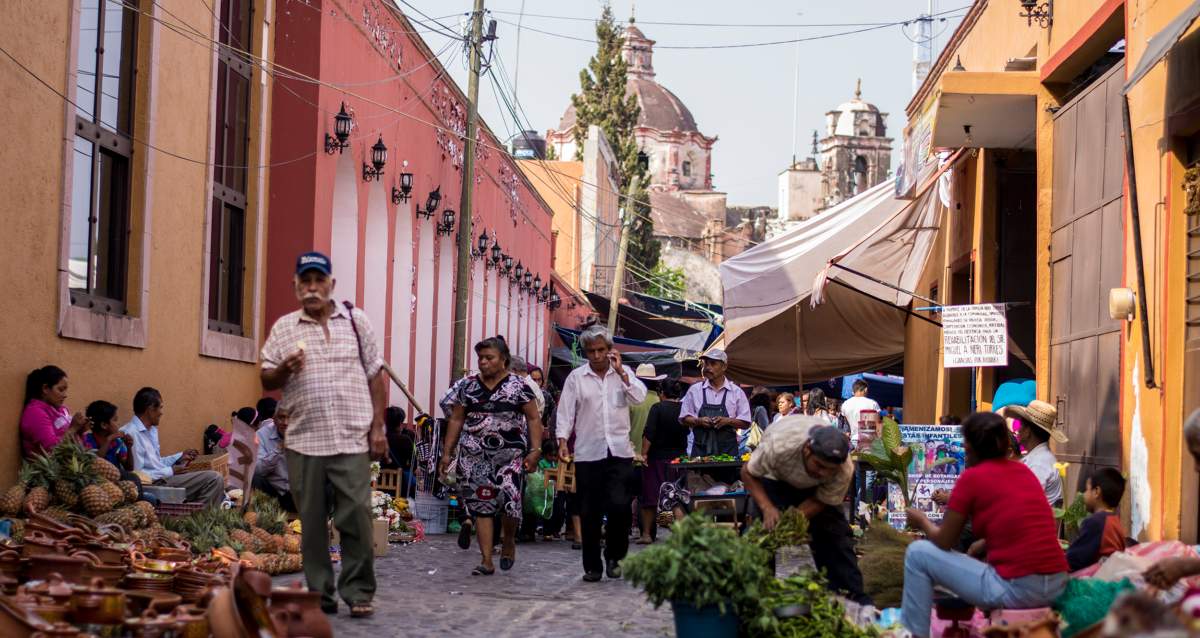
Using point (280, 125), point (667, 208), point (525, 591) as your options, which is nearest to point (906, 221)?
point (280, 125)

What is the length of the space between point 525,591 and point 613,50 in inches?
2261

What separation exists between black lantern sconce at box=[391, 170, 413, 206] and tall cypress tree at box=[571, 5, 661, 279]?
139 feet

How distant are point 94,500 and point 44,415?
103 cm

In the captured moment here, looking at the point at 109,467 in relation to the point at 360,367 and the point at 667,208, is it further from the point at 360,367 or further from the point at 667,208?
the point at 667,208

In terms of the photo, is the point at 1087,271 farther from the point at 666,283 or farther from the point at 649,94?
the point at 649,94

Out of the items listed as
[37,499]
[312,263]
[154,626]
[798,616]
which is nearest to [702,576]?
[798,616]

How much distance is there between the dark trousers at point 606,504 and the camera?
1042 cm

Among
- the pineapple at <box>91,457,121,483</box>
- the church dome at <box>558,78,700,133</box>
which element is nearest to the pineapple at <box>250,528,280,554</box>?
the pineapple at <box>91,457,121,483</box>

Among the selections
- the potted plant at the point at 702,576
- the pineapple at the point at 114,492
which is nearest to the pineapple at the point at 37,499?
the pineapple at the point at 114,492

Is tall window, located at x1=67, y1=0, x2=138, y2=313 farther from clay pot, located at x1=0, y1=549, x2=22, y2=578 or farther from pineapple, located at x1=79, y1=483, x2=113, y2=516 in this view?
clay pot, located at x1=0, y1=549, x2=22, y2=578

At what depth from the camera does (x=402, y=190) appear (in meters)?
20.8

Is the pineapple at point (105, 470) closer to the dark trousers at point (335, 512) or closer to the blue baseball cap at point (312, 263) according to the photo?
the dark trousers at point (335, 512)

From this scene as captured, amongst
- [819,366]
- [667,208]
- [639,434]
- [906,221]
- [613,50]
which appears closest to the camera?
[639,434]

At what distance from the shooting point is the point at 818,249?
18578mm
